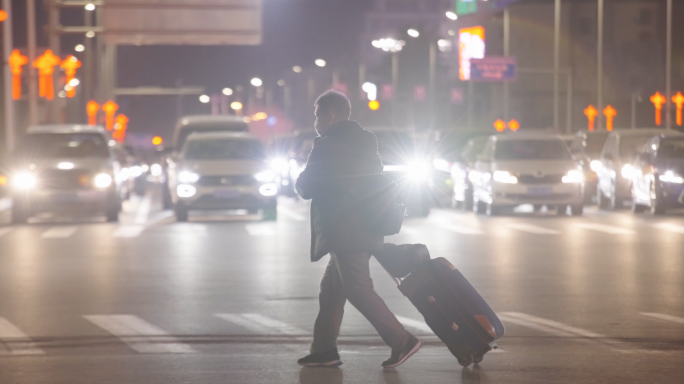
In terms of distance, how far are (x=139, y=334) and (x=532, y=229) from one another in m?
14.0

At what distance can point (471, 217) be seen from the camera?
89.4ft

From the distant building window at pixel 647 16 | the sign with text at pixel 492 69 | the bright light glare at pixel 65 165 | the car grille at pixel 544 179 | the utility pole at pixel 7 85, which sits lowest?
the car grille at pixel 544 179

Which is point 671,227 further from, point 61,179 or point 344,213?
point 344,213

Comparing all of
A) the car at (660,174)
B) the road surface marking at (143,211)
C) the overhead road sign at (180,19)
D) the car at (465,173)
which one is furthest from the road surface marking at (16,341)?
the overhead road sign at (180,19)

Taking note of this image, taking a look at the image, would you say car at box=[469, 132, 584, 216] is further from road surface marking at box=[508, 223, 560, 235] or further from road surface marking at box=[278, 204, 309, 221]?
road surface marking at box=[278, 204, 309, 221]

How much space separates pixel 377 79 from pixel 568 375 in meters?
131

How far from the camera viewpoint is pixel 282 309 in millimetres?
11367

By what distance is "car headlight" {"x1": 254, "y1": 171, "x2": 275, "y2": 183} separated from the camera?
84.3 ft

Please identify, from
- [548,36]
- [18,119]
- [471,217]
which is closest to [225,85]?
[548,36]

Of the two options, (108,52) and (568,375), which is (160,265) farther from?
(108,52)

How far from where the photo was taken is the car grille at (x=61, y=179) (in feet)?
82.8

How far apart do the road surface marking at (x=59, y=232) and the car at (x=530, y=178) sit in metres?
8.94

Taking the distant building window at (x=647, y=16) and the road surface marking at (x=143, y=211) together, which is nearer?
the road surface marking at (x=143, y=211)

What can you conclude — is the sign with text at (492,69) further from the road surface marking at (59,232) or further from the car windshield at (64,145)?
the road surface marking at (59,232)
